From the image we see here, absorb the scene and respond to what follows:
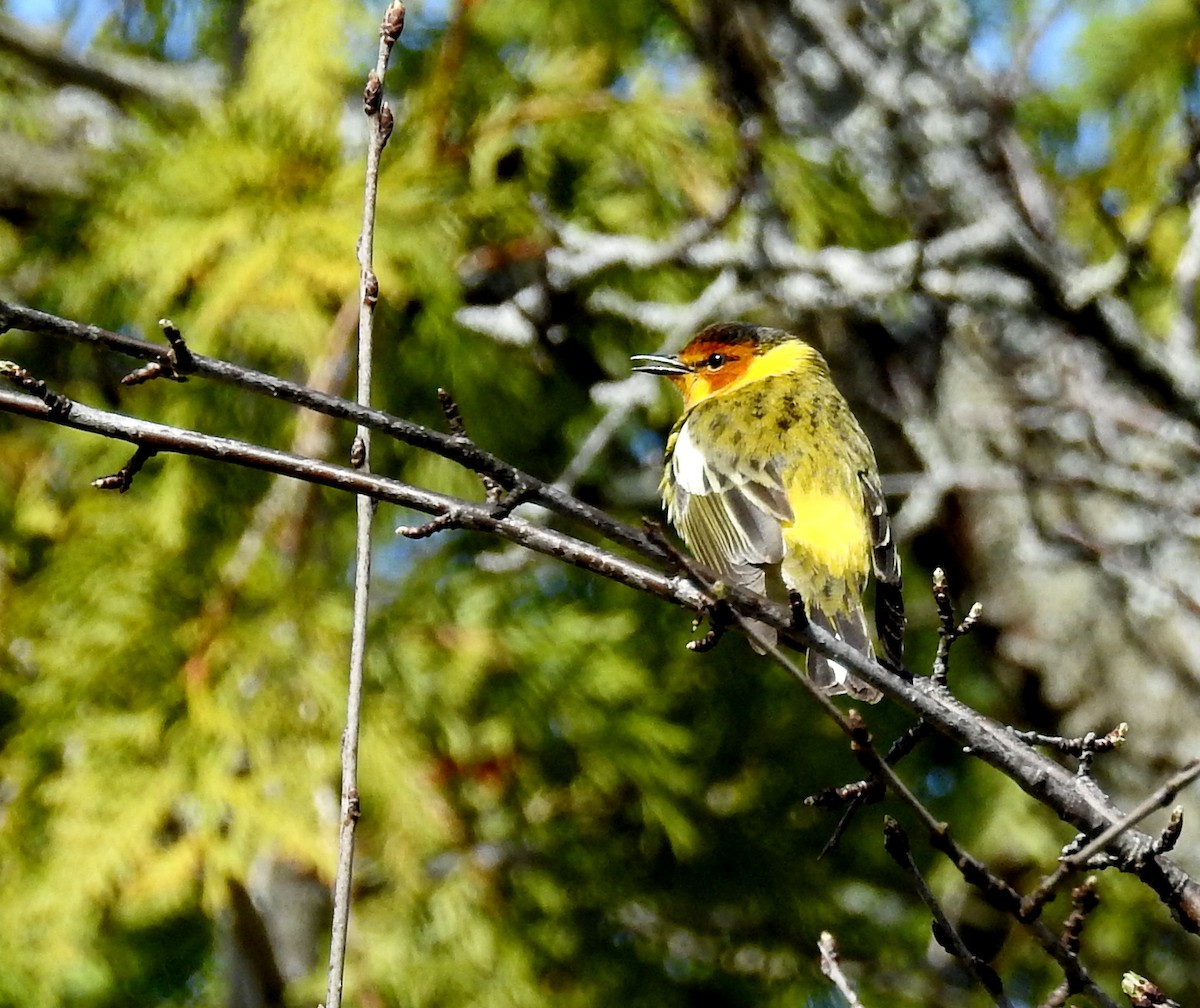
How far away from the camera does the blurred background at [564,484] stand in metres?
3.98

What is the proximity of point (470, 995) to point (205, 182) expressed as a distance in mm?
2367

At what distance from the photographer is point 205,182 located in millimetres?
4199

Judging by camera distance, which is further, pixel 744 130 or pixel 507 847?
pixel 507 847

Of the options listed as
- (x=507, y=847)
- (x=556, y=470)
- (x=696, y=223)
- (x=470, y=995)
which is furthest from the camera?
(x=556, y=470)

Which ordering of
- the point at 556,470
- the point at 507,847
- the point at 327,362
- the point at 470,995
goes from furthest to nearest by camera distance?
the point at 556,470, the point at 507,847, the point at 470,995, the point at 327,362

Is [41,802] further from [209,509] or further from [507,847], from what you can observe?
[507,847]

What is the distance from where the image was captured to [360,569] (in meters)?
1.82

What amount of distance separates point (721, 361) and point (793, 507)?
Answer: 956 millimetres

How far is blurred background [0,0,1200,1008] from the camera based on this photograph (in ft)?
13.0

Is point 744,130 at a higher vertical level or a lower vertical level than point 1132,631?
higher

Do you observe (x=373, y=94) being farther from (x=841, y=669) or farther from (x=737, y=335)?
(x=737, y=335)

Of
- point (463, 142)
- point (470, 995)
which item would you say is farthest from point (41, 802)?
point (463, 142)

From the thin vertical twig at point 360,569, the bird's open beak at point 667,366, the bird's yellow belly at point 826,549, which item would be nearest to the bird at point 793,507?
the bird's yellow belly at point 826,549

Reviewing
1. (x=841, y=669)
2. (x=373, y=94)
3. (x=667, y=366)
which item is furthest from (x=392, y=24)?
(x=667, y=366)
